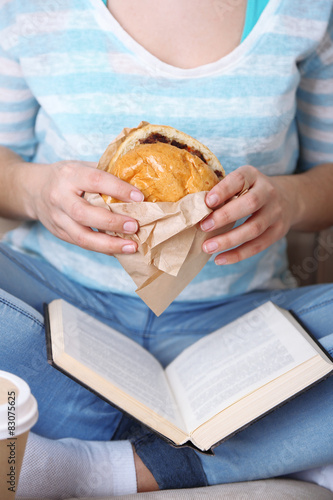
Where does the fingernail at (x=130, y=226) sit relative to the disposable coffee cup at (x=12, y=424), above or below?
above

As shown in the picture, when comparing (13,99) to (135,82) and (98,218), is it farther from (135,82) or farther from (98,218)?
(98,218)

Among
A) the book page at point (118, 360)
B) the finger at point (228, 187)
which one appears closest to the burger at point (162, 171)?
the finger at point (228, 187)

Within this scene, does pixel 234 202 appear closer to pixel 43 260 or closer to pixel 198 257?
pixel 198 257

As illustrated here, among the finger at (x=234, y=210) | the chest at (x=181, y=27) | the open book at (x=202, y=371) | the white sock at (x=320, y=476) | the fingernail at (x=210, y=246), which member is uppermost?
the chest at (x=181, y=27)

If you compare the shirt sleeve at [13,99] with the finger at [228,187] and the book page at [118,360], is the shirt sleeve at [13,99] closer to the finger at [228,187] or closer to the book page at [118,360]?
the book page at [118,360]

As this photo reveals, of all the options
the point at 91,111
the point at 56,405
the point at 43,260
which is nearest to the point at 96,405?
the point at 56,405

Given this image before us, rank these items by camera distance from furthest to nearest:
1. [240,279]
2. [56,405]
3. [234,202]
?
[240,279], [56,405], [234,202]

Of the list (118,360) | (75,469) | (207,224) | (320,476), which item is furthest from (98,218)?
(320,476)
